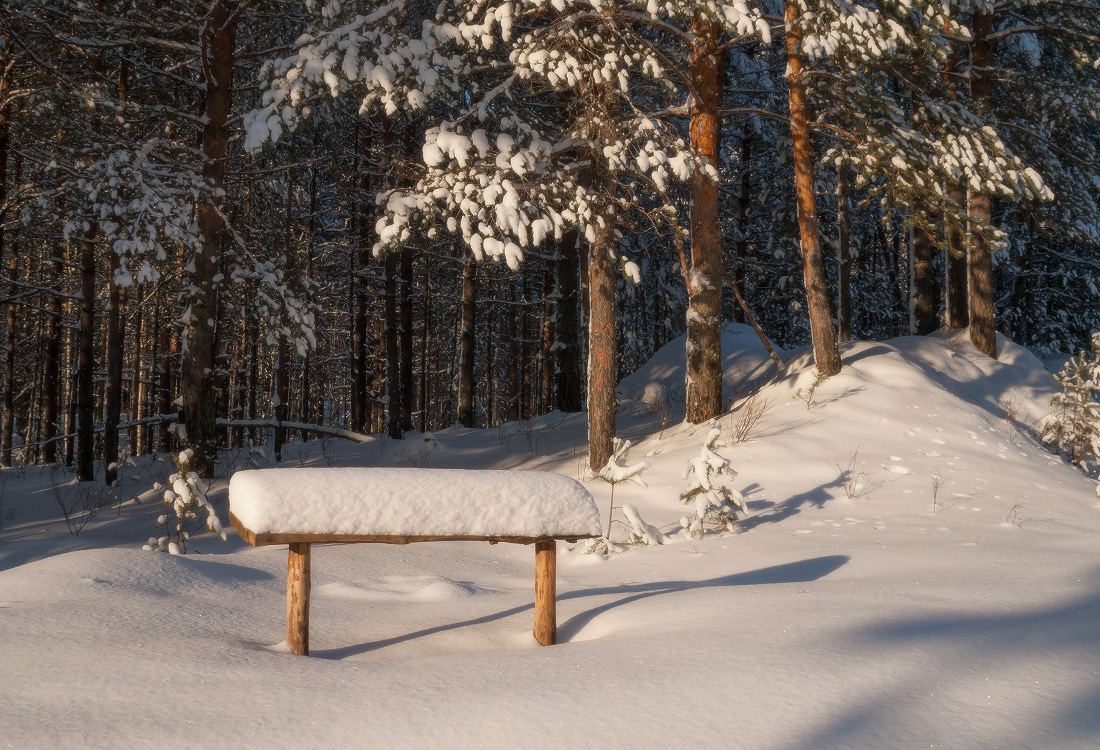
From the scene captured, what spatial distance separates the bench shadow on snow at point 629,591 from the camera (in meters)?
4.07

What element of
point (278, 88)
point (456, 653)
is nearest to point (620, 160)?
point (278, 88)

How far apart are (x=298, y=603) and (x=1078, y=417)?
969 cm

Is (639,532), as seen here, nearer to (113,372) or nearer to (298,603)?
(298,603)

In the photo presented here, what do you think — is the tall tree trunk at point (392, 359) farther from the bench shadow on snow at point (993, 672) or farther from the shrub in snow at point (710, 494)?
the bench shadow on snow at point (993, 672)

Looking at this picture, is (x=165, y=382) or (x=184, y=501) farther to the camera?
(x=165, y=382)

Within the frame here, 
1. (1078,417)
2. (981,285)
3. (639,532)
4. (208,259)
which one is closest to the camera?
(639,532)

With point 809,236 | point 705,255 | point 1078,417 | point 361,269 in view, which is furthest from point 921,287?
point 361,269

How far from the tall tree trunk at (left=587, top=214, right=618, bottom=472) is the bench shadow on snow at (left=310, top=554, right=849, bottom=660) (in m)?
3.85

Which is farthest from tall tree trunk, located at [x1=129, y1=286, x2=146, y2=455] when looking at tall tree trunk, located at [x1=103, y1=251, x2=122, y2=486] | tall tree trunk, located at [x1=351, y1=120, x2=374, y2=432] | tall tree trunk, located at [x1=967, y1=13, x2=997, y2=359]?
tall tree trunk, located at [x1=967, y1=13, x2=997, y2=359]

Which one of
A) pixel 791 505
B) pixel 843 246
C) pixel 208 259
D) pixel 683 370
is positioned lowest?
pixel 791 505

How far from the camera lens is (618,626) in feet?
13.7

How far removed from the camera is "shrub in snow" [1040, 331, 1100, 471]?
943cm

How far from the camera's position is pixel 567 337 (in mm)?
15523

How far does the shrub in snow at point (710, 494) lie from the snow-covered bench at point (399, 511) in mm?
2724
